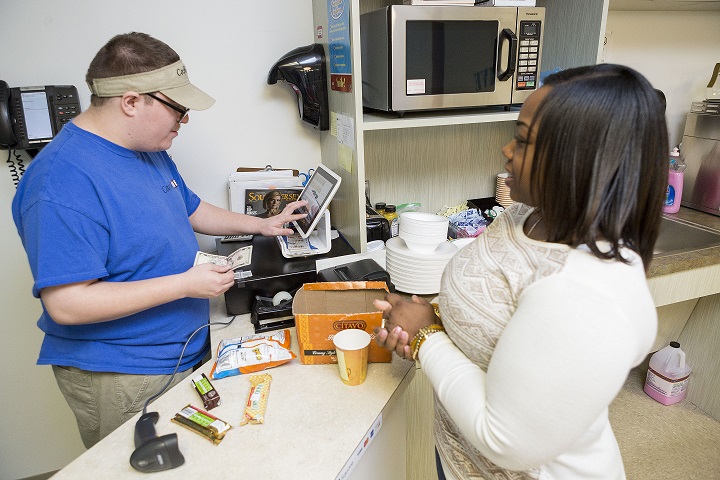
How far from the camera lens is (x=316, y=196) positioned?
1.55 metres

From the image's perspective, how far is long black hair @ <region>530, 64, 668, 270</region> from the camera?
24.6 inches

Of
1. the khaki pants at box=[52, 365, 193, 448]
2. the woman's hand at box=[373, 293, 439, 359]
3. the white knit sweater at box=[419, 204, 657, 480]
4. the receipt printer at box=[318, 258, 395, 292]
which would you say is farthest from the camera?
the receipt printer at box=[318, 258, 395, 292]

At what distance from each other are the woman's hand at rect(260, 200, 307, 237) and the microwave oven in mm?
442

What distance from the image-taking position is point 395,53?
1.43 meters

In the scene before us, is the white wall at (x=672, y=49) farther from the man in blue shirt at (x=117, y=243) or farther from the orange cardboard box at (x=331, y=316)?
the man in blue shirt at (x=117, y=243)

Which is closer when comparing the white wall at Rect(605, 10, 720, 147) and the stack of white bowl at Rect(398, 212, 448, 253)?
the stack of white bowl at Rect(398, 212, 448, 253)

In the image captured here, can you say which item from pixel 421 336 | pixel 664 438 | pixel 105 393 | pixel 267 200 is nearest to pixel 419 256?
pixel 421 336

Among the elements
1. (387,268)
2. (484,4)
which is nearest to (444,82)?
(484,4)

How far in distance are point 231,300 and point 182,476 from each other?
0.60 m

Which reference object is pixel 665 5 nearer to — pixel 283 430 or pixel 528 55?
pixel 528 55

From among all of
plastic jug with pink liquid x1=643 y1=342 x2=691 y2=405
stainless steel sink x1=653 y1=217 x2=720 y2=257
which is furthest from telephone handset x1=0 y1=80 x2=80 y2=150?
plastic jug with pink liquid x1=643 y1=342 x2=691 y2=405

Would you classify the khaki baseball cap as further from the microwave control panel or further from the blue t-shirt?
the microwave control panel

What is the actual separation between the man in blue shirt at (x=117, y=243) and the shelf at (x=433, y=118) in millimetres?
528

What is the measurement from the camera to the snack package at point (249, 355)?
108 cm
